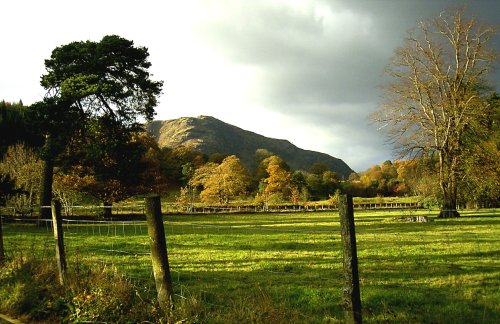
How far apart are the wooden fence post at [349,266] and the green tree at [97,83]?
25.8 metres

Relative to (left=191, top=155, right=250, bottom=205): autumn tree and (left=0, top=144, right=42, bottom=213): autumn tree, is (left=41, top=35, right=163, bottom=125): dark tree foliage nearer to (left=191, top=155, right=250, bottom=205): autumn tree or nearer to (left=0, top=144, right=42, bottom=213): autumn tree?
(left=0, top=144, right=42, bottom=213): autumn tree

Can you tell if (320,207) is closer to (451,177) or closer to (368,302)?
(451,177)

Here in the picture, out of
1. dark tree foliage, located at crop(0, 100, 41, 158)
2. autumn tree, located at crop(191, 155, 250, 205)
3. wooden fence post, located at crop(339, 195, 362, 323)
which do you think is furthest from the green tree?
autumn tree, located at crop(191, 155, 250, 205)

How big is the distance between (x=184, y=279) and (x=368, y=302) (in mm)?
4149

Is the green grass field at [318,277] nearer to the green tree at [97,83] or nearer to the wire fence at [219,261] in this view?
the wire fence at [219,261]

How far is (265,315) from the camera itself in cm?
481

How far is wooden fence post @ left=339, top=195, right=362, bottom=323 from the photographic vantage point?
13.1 ft

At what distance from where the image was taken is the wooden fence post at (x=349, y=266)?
13.1ft

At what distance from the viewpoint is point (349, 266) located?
406cm

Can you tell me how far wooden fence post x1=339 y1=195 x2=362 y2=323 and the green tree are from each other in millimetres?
Answer: 25775

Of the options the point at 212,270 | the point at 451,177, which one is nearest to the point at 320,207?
the point at 451,177

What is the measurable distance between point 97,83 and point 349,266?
27310 mm

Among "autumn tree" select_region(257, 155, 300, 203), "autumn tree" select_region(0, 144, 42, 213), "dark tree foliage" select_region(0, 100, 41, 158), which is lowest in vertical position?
"autumn tree" select_region(257, 155, 300, 203)

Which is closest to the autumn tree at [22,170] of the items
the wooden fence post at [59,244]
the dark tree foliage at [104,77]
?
the dark tree foliage at [104,77]
